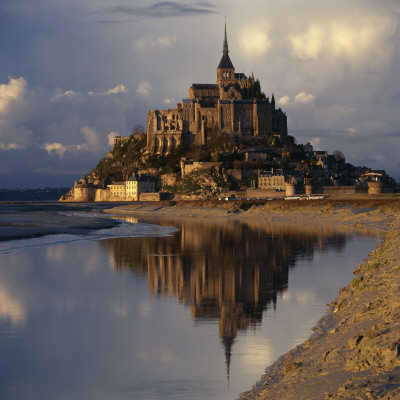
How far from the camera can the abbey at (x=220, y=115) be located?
113938 mm

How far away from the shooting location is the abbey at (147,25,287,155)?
374ft

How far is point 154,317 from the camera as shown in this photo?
15664 millimetres

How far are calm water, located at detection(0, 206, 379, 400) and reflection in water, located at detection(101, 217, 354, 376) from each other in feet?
0.20

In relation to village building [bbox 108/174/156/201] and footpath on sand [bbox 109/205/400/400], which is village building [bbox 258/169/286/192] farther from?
footpath on sand [bbox 109/205/400/400]

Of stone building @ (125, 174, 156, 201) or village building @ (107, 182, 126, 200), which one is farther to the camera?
village building @ (107, 182, 126, 200)

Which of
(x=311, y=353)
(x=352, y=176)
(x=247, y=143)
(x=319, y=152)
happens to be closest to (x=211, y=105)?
(x=247, y=143)

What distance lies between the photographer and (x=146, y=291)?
64.2ft

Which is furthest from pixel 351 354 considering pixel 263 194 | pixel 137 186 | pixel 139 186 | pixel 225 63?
pixel 225 63

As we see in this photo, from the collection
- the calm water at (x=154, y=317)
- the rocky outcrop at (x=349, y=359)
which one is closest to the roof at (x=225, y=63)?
the calm water at (x=154, y=317)

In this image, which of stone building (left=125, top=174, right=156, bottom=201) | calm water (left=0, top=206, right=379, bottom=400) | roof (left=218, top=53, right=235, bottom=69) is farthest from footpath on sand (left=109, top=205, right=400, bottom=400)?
roof (left=218, top=53, right=235, bottom=69)

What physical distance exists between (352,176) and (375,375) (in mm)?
105570

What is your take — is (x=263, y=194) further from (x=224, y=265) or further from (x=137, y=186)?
(x=224, y=265)

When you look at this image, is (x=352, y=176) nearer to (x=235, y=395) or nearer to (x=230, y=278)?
(x=230, y=278)

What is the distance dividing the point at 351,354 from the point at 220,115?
106 meters
